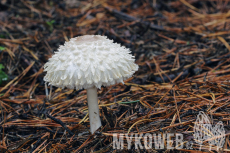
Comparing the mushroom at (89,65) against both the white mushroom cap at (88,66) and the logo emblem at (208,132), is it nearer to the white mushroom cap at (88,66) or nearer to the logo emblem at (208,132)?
the white mushroom cap at (88,66)

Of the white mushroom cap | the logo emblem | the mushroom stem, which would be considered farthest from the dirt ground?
the white mushroom cap

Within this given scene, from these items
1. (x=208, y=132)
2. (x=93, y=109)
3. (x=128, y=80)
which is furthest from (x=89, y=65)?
(x=128, y=80)

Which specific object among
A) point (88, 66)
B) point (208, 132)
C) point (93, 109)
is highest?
point (88, 66)

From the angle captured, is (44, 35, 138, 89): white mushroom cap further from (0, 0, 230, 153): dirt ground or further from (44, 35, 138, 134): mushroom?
(0, 0, 230, 153): dirt ground

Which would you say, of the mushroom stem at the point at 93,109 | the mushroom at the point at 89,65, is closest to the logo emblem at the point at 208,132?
the mushroom at the point at 89,65

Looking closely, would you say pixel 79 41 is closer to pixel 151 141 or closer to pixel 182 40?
pixel 151 141

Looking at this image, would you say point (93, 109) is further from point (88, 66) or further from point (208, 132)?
point (208, 132)

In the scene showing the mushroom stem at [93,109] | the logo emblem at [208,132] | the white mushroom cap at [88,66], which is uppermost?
the white mushroom cap at [88,66]
